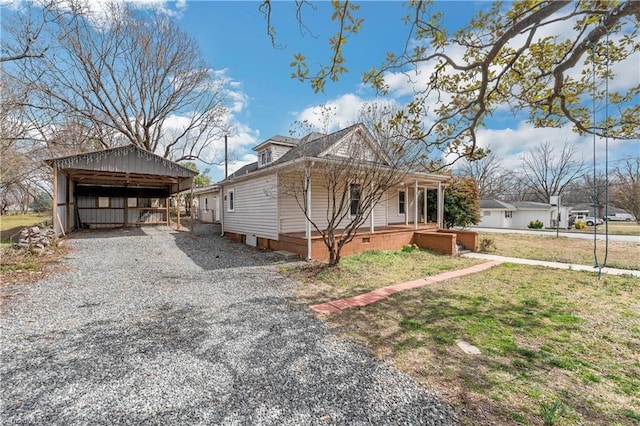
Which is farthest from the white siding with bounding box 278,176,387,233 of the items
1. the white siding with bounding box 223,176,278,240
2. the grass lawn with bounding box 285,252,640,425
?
the grass lawn with bounding box 285,252,640,425

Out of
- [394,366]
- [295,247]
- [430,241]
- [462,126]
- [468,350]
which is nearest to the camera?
[394,366]

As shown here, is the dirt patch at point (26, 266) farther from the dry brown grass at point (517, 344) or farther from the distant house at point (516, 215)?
the distant house at point (516, 215)

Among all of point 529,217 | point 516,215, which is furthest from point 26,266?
point 529,217

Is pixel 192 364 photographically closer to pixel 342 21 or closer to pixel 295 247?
pixel 342 21

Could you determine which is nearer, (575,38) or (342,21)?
(342,21)

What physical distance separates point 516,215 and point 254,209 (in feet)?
108

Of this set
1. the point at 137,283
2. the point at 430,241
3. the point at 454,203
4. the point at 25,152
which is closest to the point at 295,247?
the point at 137,283

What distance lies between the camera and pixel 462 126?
530 cm

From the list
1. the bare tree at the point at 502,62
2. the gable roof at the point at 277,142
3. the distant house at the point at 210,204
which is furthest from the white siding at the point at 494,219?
the bare tree at the point at 502,62

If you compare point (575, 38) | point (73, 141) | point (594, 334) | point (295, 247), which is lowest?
point (594, 334)

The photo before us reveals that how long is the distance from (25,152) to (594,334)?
91.6ft

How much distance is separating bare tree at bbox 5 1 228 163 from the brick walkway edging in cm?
2109

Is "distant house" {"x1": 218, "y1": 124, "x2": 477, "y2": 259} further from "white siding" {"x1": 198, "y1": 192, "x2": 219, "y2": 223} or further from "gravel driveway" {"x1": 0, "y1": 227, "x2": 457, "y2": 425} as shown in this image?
"white siding" {"x1": 198, "y1": 192, "x2": 219, "y2": 223}

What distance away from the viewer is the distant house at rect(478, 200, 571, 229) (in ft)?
99.3
